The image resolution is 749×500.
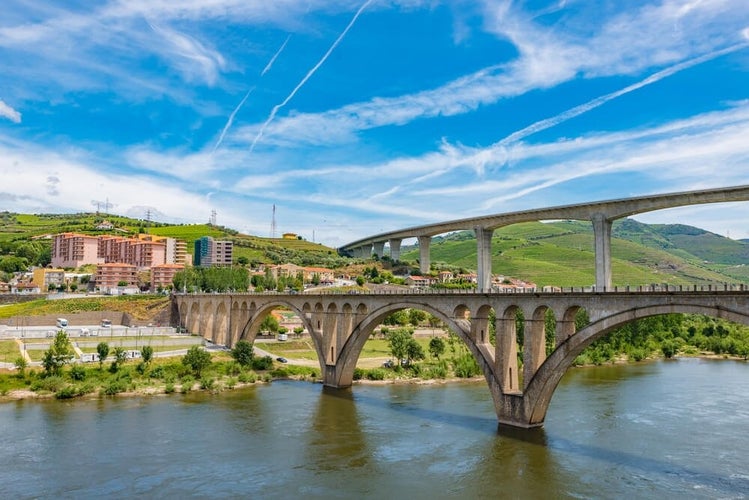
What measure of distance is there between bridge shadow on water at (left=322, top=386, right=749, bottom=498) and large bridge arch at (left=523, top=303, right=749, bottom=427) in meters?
1.84

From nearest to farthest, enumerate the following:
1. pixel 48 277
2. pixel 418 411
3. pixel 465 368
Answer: pixel 418 411 < pixel 465 368 < pixel 48 277

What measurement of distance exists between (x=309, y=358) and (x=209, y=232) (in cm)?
12971

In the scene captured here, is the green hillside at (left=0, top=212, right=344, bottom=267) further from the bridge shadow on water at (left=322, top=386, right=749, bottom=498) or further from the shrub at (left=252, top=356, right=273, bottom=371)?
the bridge shadow on water at (left=322, top=386, right=749, bottom=498)

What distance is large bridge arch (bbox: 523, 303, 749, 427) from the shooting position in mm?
29453

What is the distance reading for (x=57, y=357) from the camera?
5553 cm

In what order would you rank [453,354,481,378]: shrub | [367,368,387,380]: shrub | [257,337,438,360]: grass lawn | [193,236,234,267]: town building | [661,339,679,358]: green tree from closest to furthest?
Result: 1. [367,368,387,380]: shrub
2. [453,354,481,378]: shrub
3. [257,337,438,360]: grass lawn
4. [661,339,679,358]: green tree
5. [193,236,234,267]: town building

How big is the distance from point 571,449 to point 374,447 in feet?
37.6

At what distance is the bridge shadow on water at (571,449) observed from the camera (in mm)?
28641

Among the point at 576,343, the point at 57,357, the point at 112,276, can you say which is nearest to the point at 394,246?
the point at 112,276

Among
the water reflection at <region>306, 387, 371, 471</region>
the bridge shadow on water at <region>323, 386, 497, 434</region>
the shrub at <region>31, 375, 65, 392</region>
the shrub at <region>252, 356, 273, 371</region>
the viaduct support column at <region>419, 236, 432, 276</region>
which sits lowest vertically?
the water reflection at <region>306, 387, 371, 471</region>

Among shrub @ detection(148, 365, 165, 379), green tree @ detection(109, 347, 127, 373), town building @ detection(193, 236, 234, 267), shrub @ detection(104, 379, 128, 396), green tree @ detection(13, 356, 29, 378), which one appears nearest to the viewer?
shrub @ detection(104, 379, 128, 396)

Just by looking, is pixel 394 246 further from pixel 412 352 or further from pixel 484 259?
pixel 484 259

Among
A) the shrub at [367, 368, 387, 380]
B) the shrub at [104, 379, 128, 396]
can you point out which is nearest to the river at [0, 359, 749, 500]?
the shrub at [104, 379, 128, 396]

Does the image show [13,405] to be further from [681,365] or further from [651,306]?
[681,365]
